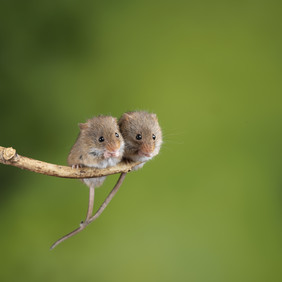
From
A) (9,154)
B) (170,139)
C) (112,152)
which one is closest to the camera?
(9,154)

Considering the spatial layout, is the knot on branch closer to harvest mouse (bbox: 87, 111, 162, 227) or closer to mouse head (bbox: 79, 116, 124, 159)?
mouse head (bbox: 79, 116, 124, 159)

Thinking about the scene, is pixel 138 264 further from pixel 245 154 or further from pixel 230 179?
pixel 245 154

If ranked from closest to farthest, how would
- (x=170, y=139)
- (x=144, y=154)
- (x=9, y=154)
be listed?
(x=9, y=154) < (x=144, y=154) < (x=170, y=139)

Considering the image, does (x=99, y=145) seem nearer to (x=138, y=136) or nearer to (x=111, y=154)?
(x=111, y=154)

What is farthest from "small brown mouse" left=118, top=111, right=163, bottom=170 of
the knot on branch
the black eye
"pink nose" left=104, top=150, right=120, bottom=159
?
the knot on branch

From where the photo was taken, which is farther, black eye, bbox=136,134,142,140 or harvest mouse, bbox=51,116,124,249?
black eye, bbox=136,134,142,140

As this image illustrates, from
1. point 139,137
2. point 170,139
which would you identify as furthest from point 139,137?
point 170,139

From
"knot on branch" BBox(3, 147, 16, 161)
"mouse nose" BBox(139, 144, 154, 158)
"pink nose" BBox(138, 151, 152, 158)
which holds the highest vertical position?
"mouse nose" BBox(139, 144, 154, 158)
